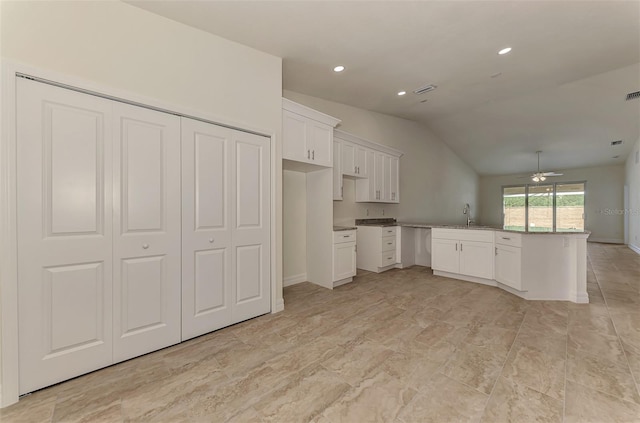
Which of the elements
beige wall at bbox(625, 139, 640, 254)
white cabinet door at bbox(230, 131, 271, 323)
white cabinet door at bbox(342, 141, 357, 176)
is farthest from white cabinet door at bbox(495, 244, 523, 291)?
beige wall at bbox(625, 139, 640, 254)

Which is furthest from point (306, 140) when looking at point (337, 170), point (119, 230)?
point (119, 230)

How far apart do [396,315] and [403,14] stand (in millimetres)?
3094

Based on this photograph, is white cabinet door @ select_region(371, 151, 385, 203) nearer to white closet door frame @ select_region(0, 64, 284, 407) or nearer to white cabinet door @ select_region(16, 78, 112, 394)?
white cabinet door @ select_region(16, 78, 112, 394)

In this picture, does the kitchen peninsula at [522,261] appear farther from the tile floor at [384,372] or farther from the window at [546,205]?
the window at [546,205]

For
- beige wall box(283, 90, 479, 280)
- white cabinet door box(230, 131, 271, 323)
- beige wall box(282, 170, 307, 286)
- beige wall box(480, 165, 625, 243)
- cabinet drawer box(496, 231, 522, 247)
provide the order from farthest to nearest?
beige wall box(480, 165, 625, 243), beige wall box(283, 90, 479, 280), beige wall box(282, 170, 307, 286), cabinet drawer box(496, 231, 522, 247), white cabinet door box(230, 131, 271, 323)

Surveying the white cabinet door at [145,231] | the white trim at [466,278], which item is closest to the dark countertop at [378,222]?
the white trim at [466,278]

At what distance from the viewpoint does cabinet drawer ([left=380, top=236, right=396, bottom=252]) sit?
4973 millimetres

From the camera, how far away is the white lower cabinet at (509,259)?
3.56 metres

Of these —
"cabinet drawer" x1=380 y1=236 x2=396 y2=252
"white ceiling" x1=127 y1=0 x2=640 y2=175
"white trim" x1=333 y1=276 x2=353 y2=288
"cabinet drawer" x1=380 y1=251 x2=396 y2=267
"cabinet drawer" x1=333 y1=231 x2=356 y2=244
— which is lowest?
"white trim" x1=333 y1=276 x2=353 y2=288

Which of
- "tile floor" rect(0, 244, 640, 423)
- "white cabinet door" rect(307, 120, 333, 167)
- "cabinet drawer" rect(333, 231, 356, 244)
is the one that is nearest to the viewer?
"tile floor" rect(0, 244, 640, 423)

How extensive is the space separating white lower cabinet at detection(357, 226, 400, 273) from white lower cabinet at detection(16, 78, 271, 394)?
2.75m

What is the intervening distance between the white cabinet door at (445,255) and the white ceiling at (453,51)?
262cm

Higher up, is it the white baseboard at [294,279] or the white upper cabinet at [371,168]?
the white upper cabinet at [371,168]

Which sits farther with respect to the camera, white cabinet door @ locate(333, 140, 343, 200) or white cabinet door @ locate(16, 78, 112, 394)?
white cabinet door @ locate(333, 140, 343, 200)
